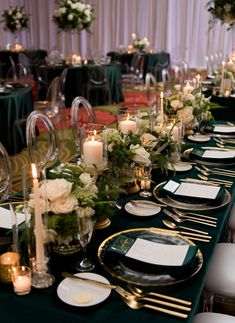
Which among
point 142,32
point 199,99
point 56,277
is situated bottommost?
point 56,277

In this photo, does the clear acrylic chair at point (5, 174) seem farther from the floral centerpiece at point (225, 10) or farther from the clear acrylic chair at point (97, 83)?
the clear acrylic chair at point (97, 83)

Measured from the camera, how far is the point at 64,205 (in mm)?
1304

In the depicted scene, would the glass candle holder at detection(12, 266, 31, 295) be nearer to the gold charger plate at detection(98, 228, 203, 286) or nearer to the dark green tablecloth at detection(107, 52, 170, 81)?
the gold charger plate at detection(98, 228, 203, 286)

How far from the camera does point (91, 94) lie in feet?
26.1

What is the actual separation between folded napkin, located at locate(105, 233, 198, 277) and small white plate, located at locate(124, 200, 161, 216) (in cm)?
26

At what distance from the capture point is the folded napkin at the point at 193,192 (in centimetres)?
183

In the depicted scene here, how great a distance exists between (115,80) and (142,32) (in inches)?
187

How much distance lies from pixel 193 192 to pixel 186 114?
3.53 ft

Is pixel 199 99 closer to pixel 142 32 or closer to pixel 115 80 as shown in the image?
pixel 115 80

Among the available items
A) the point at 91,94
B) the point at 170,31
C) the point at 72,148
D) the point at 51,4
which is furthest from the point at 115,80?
the point at 51,4

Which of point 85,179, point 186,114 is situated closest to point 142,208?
point 85,179

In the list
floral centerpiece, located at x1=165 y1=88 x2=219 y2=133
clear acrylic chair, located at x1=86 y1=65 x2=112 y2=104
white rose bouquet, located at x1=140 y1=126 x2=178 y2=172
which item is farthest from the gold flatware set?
clear acrylic chair, located at x1=86 y1=65 x2=112 y2=104

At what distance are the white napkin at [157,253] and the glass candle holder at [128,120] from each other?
2.96 feet

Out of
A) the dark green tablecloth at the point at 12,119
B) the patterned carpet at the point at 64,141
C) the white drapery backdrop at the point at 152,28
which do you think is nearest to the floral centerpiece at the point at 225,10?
the patterned carpet at the point at 64,141
